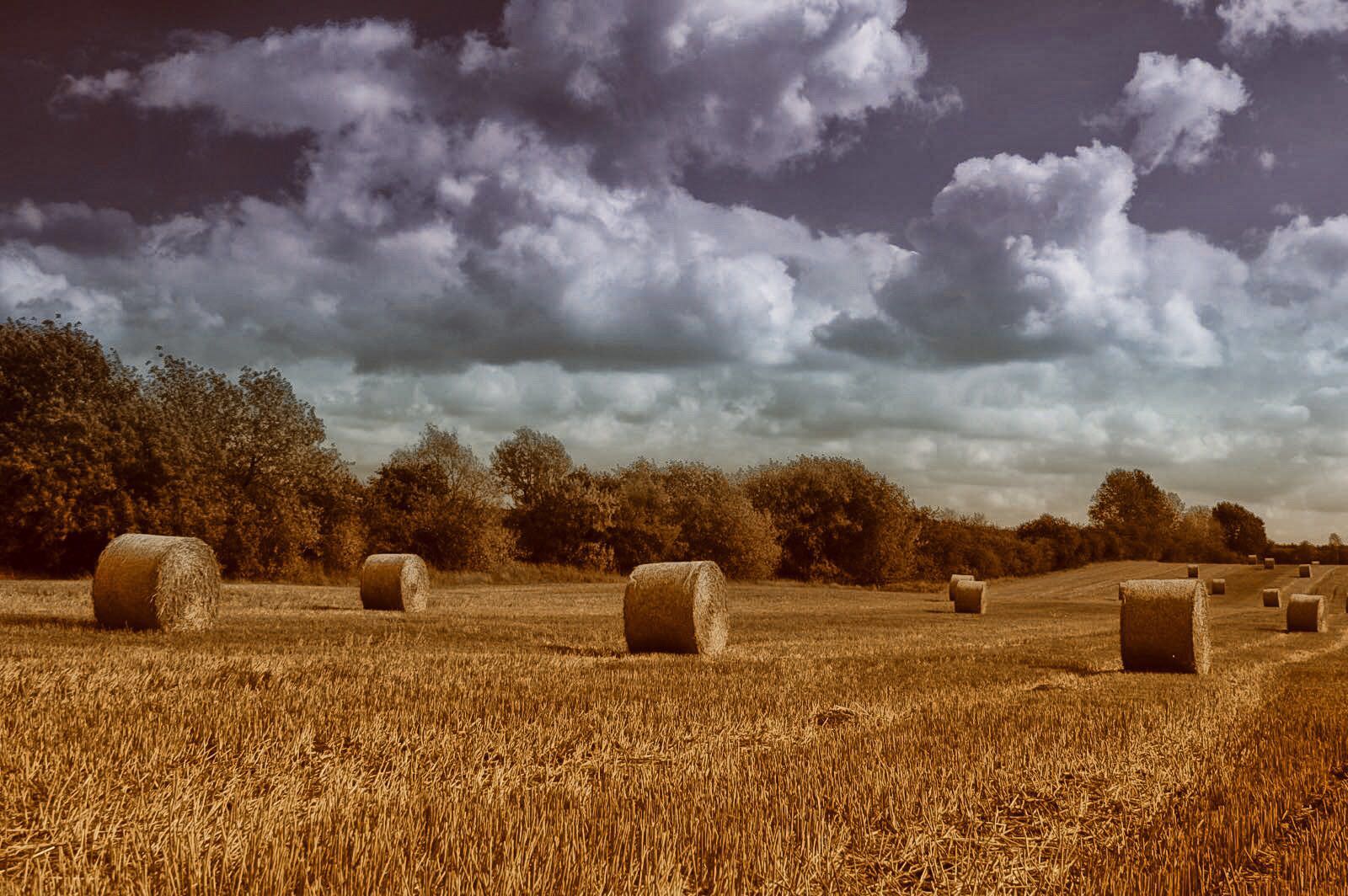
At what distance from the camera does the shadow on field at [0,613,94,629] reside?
50.8ft

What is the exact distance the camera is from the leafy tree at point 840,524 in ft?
211

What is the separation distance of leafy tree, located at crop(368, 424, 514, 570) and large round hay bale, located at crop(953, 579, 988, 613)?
78.7 ft

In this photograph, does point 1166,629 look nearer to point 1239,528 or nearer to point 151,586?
point 151,586

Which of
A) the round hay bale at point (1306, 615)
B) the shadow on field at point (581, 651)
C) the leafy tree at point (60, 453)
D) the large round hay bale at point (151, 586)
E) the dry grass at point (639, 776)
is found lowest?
the round hay bale at point (1306, 615)

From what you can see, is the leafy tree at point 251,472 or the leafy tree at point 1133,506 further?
the leafy tree at point 1133,506

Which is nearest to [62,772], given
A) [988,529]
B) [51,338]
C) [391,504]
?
[51,338]

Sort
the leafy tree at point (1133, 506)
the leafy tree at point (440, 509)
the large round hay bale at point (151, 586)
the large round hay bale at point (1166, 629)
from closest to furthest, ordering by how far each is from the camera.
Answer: the large round hay bale at point (1166, 629) < the large round hay bale at point (151, 586) < the leafy tree at point (440, 509) < the leafy tree at point (1133, 506)

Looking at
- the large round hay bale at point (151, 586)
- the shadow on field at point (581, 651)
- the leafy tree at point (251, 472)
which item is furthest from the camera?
the leafy tree at point (251, 472)

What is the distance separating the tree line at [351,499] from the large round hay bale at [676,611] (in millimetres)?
28975

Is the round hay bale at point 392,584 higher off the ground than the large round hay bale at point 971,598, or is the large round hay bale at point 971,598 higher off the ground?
the round hay bale at point 392,584

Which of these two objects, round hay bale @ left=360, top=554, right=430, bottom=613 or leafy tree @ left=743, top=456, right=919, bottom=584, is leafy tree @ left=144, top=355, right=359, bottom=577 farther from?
leafy tree @ left=743, top=456, right=919, bottom=584

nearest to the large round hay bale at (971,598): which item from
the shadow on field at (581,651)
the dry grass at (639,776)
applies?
the dry grass at (639,776)

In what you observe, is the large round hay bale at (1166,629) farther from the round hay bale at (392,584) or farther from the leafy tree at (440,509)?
the leafy tree at (440,509)

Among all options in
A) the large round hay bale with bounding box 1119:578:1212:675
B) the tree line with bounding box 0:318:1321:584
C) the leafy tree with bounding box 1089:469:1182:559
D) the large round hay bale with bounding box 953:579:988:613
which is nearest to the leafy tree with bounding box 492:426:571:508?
the tree line with bounding box 0:318:1321:584
